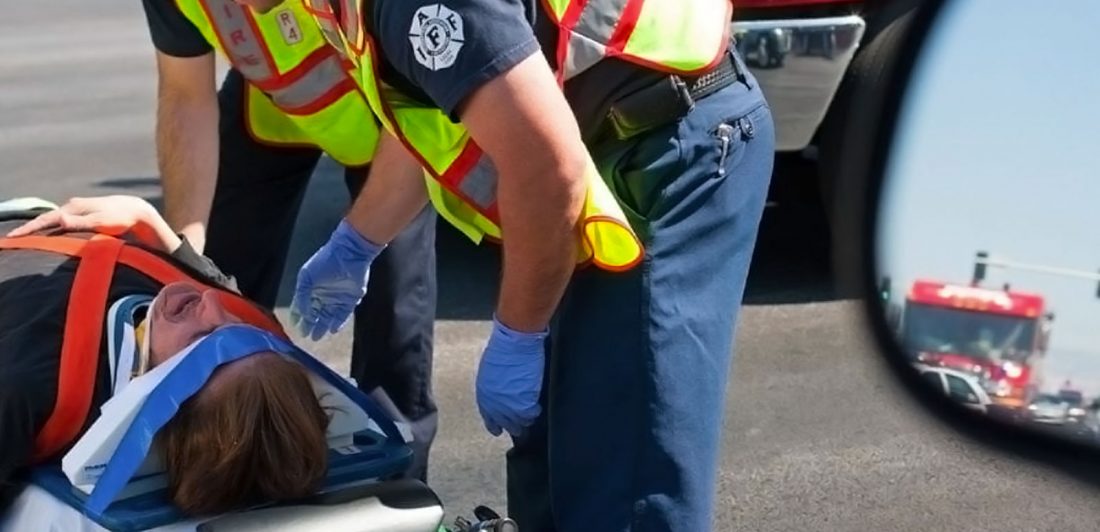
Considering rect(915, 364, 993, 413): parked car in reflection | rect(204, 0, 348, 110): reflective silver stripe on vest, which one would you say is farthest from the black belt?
rect(204, 0, 348, 110): reflective silver stripe on vest

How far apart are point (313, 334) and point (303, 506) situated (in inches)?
29.0

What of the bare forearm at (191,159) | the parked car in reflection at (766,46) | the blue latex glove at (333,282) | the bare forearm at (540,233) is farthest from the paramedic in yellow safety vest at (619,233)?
the parked car in reflection at (766,46)

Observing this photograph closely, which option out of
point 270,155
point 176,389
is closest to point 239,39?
point 270,155

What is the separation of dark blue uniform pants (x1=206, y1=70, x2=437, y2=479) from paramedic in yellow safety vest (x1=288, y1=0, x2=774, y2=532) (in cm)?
103

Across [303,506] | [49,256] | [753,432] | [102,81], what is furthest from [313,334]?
[102,81]

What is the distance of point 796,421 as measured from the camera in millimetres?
4215

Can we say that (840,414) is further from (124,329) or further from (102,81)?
(102,81)

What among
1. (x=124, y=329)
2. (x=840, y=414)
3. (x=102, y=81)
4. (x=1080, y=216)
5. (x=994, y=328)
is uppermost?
(x=1080, y=216)

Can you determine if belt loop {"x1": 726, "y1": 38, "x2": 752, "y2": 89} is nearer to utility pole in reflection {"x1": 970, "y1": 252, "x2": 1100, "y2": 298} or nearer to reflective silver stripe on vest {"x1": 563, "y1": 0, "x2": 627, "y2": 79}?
reflective silver stripe on vest {"x1": 563, "y1": 0, "x2": 627, "y2": 79}

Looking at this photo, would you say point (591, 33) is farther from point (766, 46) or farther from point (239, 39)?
point (766, 46)

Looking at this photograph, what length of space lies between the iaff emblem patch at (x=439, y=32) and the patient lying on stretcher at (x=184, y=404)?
0.64 metres

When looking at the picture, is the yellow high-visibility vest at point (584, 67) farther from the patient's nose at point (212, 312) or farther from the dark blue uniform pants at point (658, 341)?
the patient's nose at point (212, 312)

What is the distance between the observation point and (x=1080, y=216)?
1.53m

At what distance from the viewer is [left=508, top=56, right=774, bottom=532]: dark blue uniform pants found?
7.64 feet
